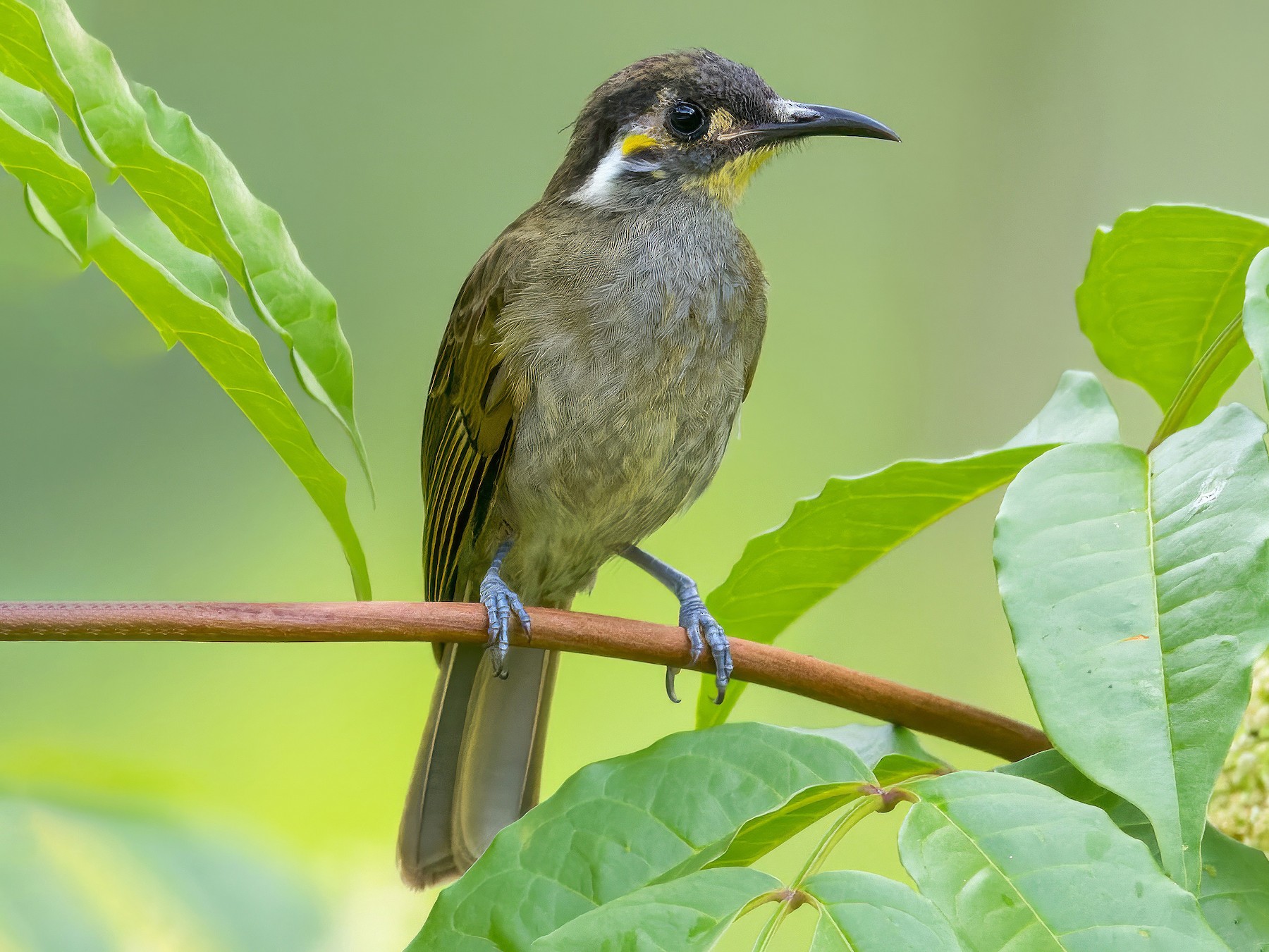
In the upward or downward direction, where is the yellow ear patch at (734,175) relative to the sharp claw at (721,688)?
upward

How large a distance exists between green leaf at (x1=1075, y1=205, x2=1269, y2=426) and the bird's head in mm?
1093

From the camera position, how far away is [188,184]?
105cm

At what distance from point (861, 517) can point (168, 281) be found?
72 cm

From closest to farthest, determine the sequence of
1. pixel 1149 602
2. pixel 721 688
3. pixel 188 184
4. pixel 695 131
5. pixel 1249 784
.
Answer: pixel 1149 602, pixel 188 184, pixel 1249 784, pixel 721 688, pixel 695 131

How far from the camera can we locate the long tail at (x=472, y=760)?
210 cm

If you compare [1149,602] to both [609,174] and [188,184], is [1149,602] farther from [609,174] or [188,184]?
[609,174]

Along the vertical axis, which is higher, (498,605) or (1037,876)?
(1037,876)

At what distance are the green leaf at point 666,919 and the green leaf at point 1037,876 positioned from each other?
120 millimetres

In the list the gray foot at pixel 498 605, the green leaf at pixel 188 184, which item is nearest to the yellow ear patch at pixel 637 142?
the gray foot at pixel 498 605

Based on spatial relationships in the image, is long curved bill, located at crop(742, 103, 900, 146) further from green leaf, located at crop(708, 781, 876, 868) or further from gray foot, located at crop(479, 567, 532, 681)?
green leaf, located at crop(708, 781, 876, 868)

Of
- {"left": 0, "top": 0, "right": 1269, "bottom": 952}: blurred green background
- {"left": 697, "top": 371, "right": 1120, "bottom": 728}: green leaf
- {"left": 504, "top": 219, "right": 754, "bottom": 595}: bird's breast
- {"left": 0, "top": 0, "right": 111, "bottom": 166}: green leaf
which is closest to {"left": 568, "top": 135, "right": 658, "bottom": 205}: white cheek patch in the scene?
{"left": 504, "top": 219, "right": 754, "bottom": 595}: bird's breast

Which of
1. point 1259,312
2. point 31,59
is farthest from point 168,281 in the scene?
point 1259,312

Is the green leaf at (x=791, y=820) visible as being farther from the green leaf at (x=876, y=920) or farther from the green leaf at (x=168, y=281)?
the green leaf at (x=168, y=281)

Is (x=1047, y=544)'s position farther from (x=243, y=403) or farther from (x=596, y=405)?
(x=596, y=405)
